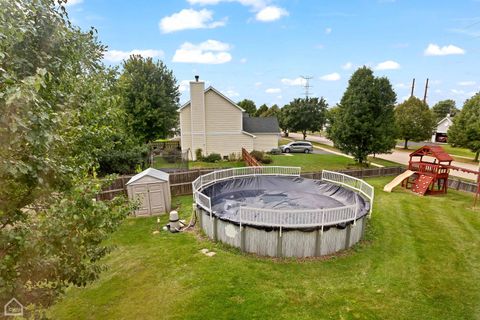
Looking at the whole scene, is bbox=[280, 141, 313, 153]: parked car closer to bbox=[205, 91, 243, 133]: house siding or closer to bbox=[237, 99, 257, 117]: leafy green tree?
bbox=[205, 91, 243, 133]: house siding

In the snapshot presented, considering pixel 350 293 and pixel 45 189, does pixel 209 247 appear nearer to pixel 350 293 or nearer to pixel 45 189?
pixel 350 293

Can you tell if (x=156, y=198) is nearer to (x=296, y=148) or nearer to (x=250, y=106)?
(x=296, y=148)

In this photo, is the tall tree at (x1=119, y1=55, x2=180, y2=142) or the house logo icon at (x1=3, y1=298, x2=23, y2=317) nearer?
the house logo icon at (x1=3, y1=298, x2=23, y2=317)

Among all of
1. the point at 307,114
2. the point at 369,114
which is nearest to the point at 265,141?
the point at 369,114

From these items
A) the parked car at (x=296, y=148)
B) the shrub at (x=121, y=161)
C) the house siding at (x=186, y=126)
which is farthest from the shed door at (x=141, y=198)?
the parked car at (x=296, y=148)

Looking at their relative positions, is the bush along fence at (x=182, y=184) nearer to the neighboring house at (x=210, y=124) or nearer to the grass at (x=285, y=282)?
the grass at (x=285, y=282)

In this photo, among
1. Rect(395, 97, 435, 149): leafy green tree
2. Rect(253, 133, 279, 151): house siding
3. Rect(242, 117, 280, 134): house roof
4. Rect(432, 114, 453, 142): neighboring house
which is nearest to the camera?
Rect(253, 133, 279, 151): house siding

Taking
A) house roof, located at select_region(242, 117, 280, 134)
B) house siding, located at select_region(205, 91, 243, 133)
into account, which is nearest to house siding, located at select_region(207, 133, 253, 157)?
house siding, located at select_region(205, 91, 243, 133)
